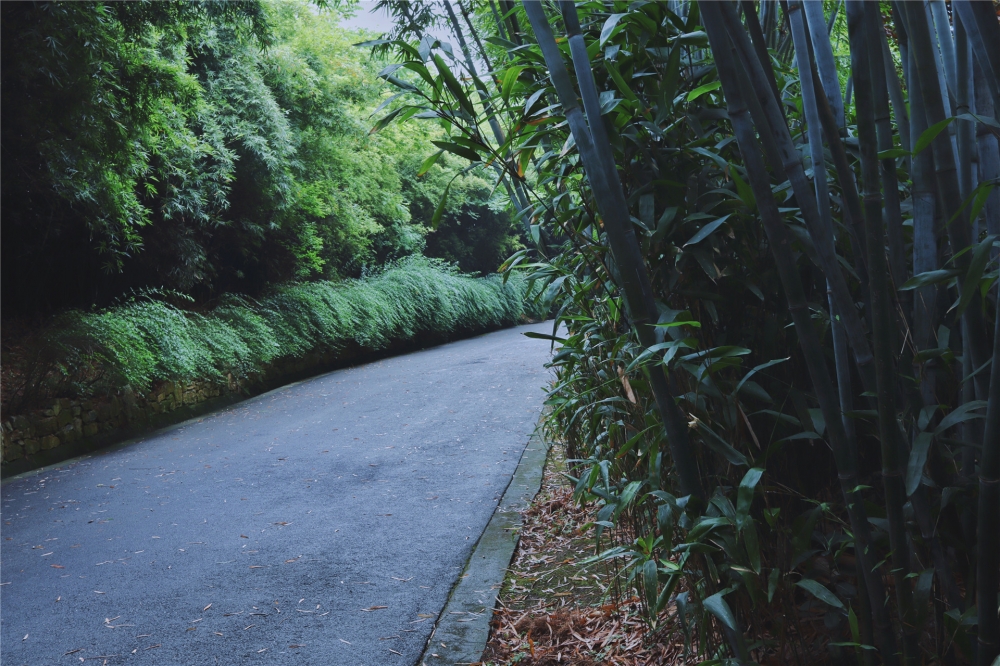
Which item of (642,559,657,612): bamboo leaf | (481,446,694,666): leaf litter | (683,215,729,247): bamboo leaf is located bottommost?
(481,446,694,666): leaf litter

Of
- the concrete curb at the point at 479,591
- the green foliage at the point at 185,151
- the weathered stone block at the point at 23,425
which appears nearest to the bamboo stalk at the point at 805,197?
the concrete curb at the point at 479,591

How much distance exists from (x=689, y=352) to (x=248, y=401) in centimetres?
829

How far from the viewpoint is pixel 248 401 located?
8.86m

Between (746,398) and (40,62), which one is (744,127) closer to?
(746,398)

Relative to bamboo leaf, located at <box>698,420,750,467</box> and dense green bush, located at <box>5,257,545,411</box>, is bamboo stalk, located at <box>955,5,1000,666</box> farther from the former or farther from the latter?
dense green bush, located at <box>5,257,545,411</box>

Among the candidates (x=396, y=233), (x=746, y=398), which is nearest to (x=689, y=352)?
(x=746, y=398)

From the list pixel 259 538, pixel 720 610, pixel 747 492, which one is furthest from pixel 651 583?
pixel 259 538

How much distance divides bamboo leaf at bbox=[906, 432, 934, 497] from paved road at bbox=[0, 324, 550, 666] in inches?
64.5

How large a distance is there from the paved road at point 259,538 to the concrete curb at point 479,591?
63mm

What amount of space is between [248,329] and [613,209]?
8.72 meters

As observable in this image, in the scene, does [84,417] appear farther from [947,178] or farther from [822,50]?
[947,178]

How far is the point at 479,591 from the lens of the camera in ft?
8.66

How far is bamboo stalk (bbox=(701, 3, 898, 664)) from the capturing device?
114 centimetres

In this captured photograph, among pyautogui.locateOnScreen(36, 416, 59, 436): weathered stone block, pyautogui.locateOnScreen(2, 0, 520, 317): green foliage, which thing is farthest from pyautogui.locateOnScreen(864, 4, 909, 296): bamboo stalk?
pyautogui.locateOnScreen(36, 416, 59, 436): weathered stone block
